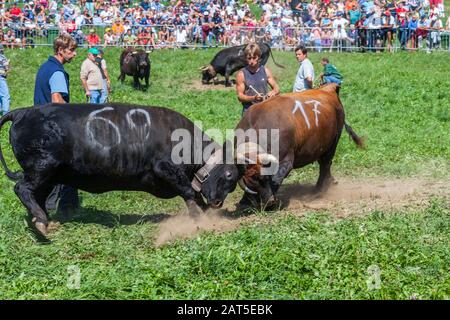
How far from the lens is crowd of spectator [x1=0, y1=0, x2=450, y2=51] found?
28.2m

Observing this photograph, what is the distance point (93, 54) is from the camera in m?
16.6

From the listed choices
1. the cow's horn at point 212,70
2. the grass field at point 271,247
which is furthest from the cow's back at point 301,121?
the cow's horn at point 212,70

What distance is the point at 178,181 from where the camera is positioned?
9.49 metres

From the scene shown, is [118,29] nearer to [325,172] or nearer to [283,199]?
[325,172]

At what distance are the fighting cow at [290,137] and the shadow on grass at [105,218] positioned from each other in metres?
1.19

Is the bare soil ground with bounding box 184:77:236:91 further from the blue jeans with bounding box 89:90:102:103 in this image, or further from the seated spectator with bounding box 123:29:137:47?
the blue jeans with bounding box 89:90:102:103

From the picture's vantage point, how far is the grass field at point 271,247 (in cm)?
654

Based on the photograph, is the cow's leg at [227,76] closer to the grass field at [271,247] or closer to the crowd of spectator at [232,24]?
the crowd of spectator at [232,24]

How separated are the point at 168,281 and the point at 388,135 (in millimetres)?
8971

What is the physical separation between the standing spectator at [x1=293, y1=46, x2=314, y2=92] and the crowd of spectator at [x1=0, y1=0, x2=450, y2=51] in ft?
46.0

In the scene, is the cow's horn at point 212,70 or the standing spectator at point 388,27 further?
the standing spectator at point 388,27

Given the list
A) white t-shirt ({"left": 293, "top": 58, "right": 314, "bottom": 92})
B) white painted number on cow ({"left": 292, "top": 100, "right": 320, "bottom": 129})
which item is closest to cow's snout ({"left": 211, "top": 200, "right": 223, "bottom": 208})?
Result: white painted number on cow ({"left": 292, "top": 100, "right": 320, "bottom": 129})

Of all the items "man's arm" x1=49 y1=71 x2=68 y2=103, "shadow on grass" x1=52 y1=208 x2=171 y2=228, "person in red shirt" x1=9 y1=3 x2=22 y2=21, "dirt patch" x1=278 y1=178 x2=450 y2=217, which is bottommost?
"dirt patch" x1=278 y1=178 x2=450 y2=217
